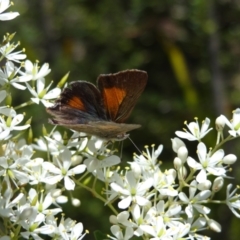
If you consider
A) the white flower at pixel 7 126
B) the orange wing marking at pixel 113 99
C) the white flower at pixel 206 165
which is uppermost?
the white flower at pixel 7 126

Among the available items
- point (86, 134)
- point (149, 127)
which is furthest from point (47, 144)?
point (149, 127)

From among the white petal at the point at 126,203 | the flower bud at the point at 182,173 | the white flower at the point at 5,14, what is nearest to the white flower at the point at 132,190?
the white petal at the point at 126,203

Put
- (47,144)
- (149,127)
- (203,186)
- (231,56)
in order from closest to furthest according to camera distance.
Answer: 1. (203,186)
2. (47,144)
3. (149,127)
4. (231,56)

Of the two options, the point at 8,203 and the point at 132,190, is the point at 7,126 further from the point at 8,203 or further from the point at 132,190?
the point at 132,190

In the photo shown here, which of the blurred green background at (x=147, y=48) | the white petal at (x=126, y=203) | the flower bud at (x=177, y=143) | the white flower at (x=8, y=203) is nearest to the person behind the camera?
the white flower at (x=8, y=203)

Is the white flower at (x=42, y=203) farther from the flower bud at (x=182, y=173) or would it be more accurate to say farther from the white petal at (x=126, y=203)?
the flower bud at (x=182, y=173)

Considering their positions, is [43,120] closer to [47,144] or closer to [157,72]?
[157,72]

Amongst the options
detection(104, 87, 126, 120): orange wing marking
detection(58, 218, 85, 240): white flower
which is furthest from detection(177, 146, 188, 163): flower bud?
detection(58, 218, 85, 240): white flower
